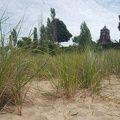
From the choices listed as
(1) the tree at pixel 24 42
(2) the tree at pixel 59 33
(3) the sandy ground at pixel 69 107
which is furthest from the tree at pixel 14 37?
(2) the tree at pixel 59 33

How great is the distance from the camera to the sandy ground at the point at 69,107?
1942 millimetres

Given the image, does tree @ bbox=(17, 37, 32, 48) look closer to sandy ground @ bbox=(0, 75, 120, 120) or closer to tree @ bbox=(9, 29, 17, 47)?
tree @ bbox=(9, 29, 17, 47)

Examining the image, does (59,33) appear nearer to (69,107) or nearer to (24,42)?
(24,42)

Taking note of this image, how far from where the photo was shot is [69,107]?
2.19m

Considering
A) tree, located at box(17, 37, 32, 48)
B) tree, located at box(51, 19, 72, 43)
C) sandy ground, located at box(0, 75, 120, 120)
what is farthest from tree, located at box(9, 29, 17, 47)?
A: tree, located at box(51, 19, 72, 43)

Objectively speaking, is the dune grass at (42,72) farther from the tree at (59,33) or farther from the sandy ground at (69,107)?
the tree at (59,33)

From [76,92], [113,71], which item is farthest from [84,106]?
[113,71]

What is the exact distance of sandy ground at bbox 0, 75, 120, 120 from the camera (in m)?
1.94

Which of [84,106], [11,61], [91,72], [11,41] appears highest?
[11,41]

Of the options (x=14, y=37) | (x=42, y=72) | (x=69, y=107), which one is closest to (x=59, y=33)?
(x=42, y=72)

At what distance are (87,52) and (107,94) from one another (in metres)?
0.81

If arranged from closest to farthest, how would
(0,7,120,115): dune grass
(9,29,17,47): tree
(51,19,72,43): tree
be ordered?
(0,7,120,115): dune grass, (9,29,17,47): tree, (51,19,72,43): tree

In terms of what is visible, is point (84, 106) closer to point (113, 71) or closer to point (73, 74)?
point (73, 74)

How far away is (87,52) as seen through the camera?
3238 millimetres
